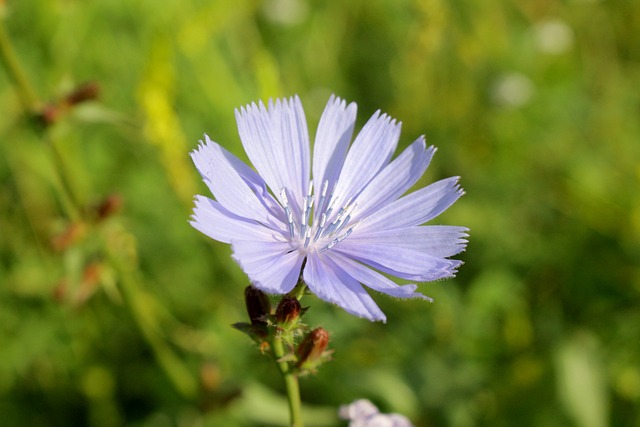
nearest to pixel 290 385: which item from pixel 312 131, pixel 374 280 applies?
pixel 374 280

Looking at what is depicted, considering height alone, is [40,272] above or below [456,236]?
above

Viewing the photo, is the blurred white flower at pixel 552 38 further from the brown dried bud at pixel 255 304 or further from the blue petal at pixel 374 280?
the brown dried bud at pixel 255 304

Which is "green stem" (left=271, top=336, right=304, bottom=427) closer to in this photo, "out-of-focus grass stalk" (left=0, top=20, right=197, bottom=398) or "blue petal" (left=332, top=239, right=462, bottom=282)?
"blue petal" (left=332, top=239, right=462, bottom=282)

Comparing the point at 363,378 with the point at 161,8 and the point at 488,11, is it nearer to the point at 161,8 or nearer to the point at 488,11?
the point at 161,8

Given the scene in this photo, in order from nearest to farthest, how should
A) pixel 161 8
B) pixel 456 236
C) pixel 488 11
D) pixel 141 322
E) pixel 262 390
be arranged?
pixel 456 236, pixel 141 322, pixel 262 390, pixel 161 8, pixel 488 11

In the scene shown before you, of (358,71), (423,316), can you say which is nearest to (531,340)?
(423,316)

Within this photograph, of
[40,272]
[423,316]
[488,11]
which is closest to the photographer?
[423,316]

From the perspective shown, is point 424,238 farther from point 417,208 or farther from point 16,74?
point 16,74
